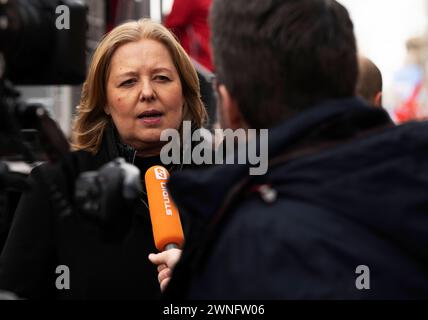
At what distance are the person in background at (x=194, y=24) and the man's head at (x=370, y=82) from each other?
247cm

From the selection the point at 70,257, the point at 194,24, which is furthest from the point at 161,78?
the point at 194,24

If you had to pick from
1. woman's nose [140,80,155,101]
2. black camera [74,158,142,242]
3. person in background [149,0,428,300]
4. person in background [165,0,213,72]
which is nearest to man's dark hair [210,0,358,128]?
person in background [149,0,428,300]

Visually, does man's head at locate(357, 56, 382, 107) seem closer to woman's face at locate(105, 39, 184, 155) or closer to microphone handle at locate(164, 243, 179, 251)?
woman's face at locate(105, 39, 184, 155)

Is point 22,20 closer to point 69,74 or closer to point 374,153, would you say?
point 69,74

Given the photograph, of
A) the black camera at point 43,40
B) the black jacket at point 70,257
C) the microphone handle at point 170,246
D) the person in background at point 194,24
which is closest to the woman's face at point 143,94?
the black jacket at point 70,257

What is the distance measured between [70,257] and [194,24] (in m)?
3.27

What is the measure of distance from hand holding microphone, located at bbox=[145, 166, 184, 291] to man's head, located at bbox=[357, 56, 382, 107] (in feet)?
3.40

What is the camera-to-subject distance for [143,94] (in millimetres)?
3744

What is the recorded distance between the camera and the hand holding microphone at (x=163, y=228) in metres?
3.02

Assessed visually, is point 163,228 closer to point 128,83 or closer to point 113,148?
point 113,148

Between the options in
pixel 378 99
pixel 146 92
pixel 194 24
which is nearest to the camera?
pixel 146 92

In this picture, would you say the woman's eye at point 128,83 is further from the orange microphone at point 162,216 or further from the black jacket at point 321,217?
the black jacket at point 321,217

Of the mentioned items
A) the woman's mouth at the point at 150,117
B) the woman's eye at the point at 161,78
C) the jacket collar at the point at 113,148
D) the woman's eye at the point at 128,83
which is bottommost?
the jacket collar at the point at 113,148
